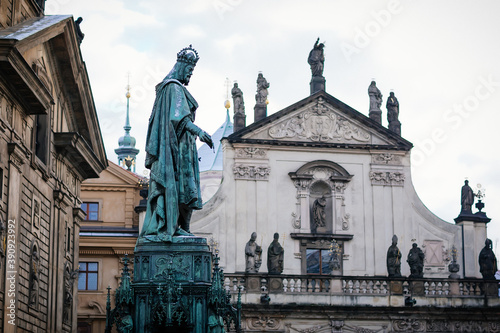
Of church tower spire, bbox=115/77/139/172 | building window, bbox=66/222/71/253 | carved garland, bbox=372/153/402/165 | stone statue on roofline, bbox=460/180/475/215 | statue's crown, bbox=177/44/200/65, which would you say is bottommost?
building window, bbox=66/222/71/253

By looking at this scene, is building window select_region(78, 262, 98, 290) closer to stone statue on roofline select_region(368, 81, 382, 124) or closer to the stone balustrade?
the stone balustrade

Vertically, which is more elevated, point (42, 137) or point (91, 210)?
point (91, 210)

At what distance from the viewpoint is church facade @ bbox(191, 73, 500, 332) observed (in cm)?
3638

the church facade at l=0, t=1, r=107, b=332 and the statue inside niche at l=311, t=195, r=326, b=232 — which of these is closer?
the church facade at l=0, t=1, r=107, b=332

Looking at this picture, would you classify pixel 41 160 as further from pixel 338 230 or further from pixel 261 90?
pixel 338 230

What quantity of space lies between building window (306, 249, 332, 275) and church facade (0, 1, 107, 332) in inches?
458

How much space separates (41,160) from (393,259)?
16645 mm

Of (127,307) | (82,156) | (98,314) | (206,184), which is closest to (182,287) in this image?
(127,307)

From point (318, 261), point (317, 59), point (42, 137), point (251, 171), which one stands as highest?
point (317, 59)

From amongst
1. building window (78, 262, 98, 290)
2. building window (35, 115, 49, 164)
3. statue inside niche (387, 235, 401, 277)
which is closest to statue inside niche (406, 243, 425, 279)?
statue inside niche (387, 235, 401, 277)

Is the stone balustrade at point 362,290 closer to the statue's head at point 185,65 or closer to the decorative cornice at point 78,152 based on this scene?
the decorative cornice at point 78,152

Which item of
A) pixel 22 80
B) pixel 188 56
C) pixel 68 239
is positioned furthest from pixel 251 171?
pixel 188 56

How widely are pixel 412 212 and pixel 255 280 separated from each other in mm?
8144

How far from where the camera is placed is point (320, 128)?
132ft
